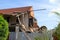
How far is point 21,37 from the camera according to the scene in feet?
59.5

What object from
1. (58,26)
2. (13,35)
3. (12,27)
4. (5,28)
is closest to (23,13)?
(12,27)

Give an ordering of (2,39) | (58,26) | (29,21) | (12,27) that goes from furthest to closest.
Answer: (29,21) → (12,27) → (2,39) → (58,26)

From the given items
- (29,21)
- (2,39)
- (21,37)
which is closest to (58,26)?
(2,39)

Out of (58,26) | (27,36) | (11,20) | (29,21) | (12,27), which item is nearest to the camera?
(58,26)

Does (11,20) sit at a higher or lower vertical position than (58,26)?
lower

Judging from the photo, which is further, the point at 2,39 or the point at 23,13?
the point at 23,13

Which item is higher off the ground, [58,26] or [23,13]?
[58,26]

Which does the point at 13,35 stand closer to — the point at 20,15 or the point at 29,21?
the point at 20,15

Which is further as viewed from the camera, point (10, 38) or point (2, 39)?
point (10, 38)

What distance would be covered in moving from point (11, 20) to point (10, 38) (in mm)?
6004

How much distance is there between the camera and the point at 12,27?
74.0 ft

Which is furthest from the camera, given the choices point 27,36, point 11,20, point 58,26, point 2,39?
point 11,20

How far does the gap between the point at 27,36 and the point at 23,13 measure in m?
6.39

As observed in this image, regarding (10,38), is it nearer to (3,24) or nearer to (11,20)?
(3,24)
